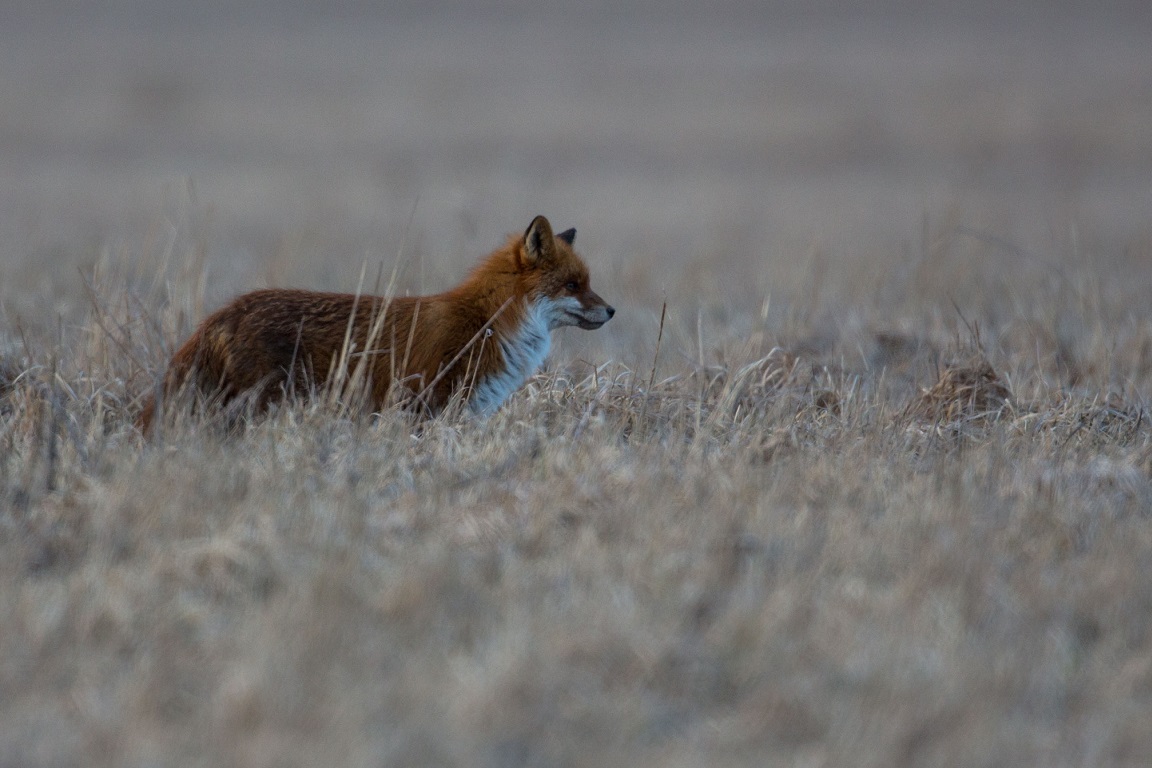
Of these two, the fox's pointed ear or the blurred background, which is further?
the blurred background

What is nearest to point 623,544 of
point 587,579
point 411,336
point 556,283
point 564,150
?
point 587,579

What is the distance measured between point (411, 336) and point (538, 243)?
0.94 m

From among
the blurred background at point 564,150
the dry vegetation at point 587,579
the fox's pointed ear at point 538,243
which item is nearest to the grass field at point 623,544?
the dry vegetation at point 587,579

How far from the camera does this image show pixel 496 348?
6895mm

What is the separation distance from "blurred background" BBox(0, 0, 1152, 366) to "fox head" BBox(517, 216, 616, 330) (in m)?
1.14

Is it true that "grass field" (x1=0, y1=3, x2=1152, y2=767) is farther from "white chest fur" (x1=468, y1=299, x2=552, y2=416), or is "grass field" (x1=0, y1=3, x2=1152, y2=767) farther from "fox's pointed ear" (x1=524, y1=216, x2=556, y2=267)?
"fox's pointed ear" (x1=524, y1=216, x2=556, y2=267)

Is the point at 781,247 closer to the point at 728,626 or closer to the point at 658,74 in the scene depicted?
the point at 728,626

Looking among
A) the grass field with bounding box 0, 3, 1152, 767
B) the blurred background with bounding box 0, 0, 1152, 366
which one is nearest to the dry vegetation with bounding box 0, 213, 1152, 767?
the grass field with bounding box 0, 3, 1152, 767

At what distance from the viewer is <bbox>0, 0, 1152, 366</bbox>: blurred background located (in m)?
13.1

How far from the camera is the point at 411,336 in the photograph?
666 cm

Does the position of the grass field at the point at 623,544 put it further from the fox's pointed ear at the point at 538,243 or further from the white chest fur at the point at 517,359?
the fox's pointed ear at the point at 538,243

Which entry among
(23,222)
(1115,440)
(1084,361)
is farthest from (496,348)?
(23,222)

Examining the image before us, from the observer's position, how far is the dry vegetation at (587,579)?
11.7 feet

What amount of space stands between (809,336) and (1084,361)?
5.92 feet
